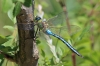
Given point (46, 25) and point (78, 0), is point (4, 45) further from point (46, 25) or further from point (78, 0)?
point (78, 0)

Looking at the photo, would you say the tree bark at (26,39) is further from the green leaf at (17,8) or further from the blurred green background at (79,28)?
the blurred green background at (79,28)

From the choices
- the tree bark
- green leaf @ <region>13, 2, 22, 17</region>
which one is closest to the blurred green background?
the tree bark

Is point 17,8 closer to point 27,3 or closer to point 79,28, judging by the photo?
point 27,3

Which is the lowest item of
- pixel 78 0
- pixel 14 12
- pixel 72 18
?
pixel 14 12

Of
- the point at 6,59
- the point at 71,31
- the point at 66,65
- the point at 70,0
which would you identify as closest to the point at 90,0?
the point at 70,0

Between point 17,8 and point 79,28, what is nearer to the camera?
point 17,8

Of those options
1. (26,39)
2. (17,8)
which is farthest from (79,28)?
(17,8)

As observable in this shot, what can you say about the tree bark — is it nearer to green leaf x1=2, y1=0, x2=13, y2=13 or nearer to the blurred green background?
green leaf x1=2, y1=0, x2=13, y2=13

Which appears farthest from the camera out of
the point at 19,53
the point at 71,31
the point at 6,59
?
the point at 71,31
